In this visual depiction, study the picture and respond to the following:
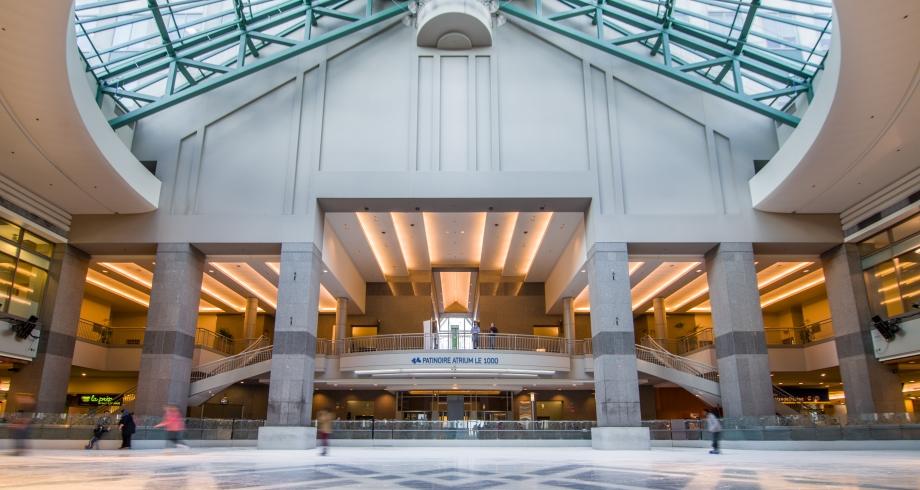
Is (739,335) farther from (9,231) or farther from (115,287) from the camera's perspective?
(115,287)

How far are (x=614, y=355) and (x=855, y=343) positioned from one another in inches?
447

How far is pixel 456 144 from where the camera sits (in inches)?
1150

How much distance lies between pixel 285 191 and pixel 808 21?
79.2 feet

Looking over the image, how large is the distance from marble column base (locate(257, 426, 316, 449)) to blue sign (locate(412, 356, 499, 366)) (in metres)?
9.43

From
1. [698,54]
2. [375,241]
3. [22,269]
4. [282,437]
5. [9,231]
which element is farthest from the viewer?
[375,241]

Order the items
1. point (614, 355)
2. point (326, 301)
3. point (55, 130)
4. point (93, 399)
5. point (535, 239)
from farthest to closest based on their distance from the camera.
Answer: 1. point (326, 301)
2. point (93, 399)
3. point (535, 239)
4. point (614, 355)
5. point (55, 130)

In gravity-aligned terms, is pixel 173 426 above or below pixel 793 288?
below

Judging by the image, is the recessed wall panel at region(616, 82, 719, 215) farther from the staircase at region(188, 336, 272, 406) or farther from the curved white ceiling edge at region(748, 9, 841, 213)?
the staircase at region(188, 336, 272, 406)

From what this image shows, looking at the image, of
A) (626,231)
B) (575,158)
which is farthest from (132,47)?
(626,231)

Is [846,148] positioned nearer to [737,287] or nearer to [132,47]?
[737,287]

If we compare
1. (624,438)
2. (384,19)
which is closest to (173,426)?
(624,438)

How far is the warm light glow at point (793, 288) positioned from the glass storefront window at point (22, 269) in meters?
42.7

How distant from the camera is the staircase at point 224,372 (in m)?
29.5

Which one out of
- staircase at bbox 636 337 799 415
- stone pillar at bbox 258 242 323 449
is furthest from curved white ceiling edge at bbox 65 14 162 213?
staircase at bbox 636 337 799 415
